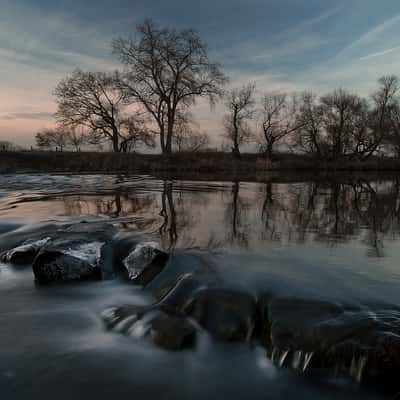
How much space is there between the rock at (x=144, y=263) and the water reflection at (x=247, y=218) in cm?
75

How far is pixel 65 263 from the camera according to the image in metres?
5.08

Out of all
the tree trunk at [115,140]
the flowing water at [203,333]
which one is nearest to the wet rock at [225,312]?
the flowing water at [203,333]

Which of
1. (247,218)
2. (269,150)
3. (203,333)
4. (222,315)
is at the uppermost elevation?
(269,150)

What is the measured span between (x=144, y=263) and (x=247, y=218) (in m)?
4.44

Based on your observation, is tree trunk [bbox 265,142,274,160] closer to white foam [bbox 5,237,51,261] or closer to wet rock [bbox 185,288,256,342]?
white foam [bbox 5,237,51,261]

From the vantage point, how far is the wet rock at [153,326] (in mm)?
3521

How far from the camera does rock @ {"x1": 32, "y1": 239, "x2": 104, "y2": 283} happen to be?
500cm

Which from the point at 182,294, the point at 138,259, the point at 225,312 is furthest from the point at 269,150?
the point at 225,312

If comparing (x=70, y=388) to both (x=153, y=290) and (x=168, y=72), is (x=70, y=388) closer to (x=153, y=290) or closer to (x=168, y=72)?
(x=153, y=290)

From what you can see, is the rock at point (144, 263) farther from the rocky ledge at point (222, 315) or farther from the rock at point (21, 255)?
the rock at point (21, 255)

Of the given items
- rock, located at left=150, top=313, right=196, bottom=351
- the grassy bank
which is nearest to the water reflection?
rock, located at left=150, top=313, right=196, bottom=351

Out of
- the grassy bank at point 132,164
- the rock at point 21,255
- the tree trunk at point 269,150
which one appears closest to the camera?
the rock at point 21,255

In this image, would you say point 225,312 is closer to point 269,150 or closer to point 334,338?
point 334,338

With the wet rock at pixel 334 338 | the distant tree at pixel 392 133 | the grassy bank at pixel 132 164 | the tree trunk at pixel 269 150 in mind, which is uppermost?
the distant tree at pixel 392 133
